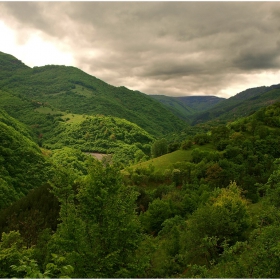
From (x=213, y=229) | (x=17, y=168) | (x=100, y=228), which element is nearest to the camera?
(x=100, y=228)

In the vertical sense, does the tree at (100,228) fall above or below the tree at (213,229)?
above

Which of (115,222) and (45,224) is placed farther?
(45,224)

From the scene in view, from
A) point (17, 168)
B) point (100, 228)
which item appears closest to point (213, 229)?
point (100, 228)

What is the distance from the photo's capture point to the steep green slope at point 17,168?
95625 mm

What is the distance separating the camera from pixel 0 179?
92.1 meters

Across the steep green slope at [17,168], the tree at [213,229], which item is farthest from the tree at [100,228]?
the steep green slope at [17,168]

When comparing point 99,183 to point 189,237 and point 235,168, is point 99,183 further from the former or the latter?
point 235,168

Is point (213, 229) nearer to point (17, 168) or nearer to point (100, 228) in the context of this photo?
point (100, 228)

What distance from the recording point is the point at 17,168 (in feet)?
367

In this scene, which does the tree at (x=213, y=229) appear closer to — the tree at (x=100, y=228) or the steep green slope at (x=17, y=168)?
the tree at (x=100, y=228)

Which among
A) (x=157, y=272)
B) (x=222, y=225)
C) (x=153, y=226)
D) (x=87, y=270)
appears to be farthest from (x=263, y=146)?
(x=87, y=270)

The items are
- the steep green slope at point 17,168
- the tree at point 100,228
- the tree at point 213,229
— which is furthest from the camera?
the steep green slope at point 17,168

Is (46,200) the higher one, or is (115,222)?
(115,222)

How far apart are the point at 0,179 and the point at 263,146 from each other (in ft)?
306
